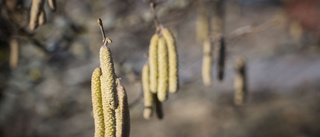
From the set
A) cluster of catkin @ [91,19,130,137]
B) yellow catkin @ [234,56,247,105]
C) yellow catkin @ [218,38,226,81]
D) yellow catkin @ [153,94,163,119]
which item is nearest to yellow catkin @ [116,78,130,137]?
cluster of catkin @ [91,19,130,137]

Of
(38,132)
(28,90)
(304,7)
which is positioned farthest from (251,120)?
(28,90)

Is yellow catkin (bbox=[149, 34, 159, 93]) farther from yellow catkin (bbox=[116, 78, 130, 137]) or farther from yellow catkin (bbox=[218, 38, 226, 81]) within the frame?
yellow catkin (bbox=[218, 38, 226, 81])

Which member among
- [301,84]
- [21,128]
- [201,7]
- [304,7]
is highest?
[304,7]

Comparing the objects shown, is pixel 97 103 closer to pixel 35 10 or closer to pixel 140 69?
pixel 35 10

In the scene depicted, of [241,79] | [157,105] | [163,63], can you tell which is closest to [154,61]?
[163,63]

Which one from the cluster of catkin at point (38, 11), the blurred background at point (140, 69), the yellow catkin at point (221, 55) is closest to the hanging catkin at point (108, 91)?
the cluster of catkin at point (38, 11)

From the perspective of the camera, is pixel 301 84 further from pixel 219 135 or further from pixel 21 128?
pixel 21 128
